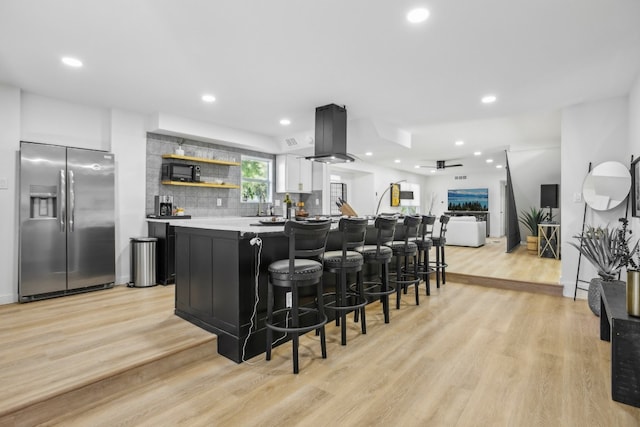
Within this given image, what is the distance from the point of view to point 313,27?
103 inches

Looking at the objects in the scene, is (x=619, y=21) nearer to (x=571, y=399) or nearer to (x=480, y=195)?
(x=571, y=399)

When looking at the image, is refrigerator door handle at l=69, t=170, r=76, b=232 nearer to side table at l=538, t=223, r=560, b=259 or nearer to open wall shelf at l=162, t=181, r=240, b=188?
open wall shelf at l=162, t=181, r=240, b=188

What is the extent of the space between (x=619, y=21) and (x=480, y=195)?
36.3ft

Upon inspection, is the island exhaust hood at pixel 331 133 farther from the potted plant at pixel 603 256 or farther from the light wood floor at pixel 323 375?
the potted plant at pixel 603 256

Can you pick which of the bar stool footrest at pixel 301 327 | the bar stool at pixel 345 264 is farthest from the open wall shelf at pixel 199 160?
the bar stool footrest at pixel 301 327

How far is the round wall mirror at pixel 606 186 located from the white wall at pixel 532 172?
3738 millimetres

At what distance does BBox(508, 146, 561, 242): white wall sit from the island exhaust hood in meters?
5.29

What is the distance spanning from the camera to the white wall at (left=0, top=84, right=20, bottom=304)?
382 cm

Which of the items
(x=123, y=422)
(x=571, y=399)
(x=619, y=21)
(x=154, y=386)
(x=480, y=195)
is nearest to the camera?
(x=123, y=422)

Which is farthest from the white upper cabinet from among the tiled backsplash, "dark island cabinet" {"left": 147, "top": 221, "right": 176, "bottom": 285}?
"dark island cabinet" {"left": 147, "top": 221, "right": 176, "bottom": 285}

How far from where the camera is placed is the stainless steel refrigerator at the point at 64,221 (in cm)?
386

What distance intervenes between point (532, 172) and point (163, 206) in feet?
26.8

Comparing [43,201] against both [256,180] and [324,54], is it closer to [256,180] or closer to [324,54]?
[256,180]

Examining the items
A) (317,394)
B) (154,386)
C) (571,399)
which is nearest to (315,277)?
(317,394)
